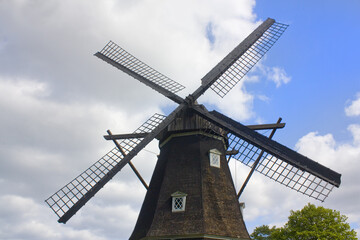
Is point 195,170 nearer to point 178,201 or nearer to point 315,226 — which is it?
point 178,201

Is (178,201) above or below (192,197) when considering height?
below

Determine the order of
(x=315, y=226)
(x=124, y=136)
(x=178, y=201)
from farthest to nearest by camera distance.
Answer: (x=315, y=226)
(x=124, y=136)
(x=178, y=201)

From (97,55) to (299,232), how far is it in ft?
68.7

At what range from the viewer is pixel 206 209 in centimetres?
1163

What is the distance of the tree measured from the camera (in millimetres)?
22553

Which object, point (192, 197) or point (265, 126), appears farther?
point (265, 126)

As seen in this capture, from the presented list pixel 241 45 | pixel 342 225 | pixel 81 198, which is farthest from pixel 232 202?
pixel 342 225

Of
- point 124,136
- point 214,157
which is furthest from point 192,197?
point 124,136

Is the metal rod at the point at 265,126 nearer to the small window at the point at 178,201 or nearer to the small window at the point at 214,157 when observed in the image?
the small window at the point at 214,157

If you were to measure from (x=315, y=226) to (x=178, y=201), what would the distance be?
16734 millimetres

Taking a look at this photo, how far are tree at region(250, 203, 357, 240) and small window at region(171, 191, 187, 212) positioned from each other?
626 inches

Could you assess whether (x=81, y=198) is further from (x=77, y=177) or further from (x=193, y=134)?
(x=193, y=134)

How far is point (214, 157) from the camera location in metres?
13.7

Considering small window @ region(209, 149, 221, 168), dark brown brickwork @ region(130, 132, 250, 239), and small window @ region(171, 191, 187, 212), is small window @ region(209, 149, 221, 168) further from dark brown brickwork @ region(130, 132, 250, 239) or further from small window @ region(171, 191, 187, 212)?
small window @ region(171, 191, 187, 212)
